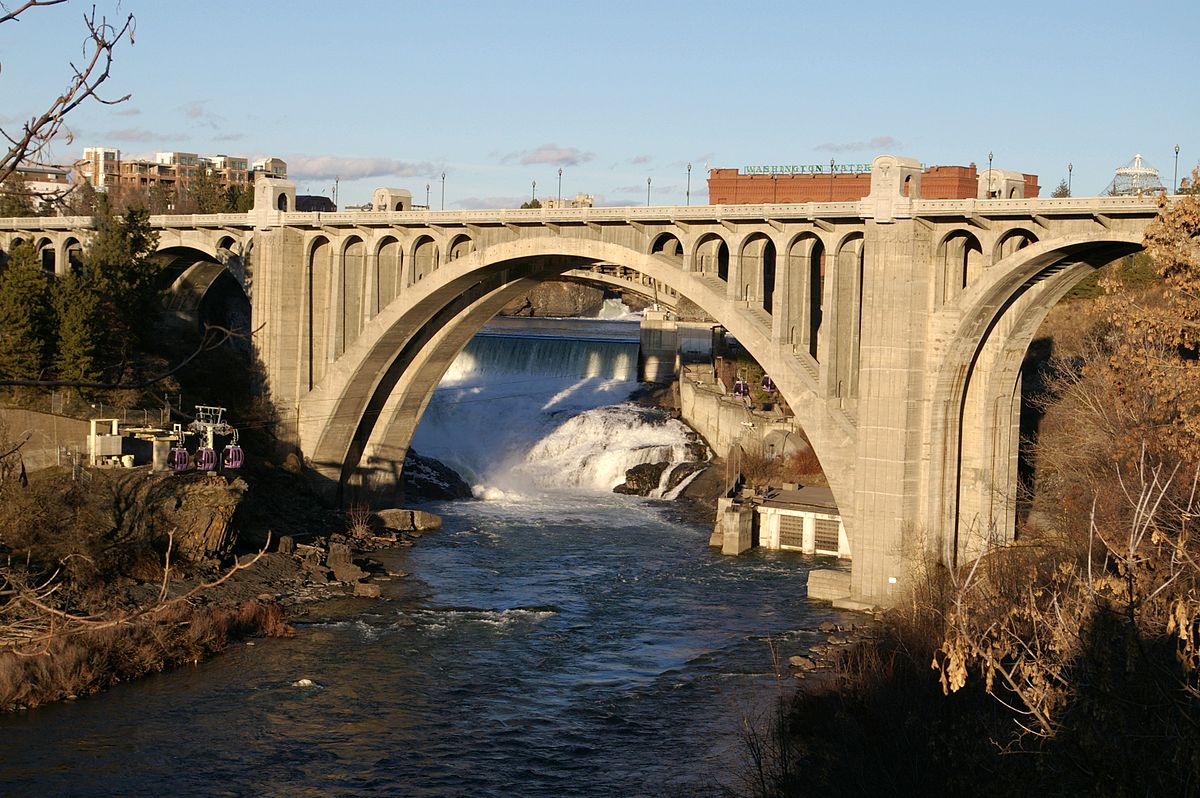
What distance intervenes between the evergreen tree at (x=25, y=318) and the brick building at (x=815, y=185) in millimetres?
21420

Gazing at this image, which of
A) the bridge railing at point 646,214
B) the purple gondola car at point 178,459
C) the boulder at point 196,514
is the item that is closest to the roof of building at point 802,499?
the bridge railing at point 646,214

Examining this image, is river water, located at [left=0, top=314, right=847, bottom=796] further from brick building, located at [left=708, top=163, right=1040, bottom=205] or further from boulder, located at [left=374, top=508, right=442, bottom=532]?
brick building, located at [left=708, top=163, right=1040, bottom=205]

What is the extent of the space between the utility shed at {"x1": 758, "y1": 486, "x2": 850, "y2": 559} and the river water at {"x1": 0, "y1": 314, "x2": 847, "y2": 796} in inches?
37.4

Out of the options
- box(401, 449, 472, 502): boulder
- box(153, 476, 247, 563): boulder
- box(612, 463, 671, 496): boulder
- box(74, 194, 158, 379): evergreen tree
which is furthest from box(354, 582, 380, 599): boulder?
box(612, 463, 671, 496): boulder

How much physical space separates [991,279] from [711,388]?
26.5 metres

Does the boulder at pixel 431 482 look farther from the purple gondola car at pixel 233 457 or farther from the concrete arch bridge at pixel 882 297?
the purple gondola car at pixel 233 457

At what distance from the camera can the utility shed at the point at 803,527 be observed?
4028 cm

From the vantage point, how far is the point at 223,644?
95.9 ft

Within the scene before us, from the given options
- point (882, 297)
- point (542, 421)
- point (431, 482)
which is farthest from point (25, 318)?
point (882, 297)

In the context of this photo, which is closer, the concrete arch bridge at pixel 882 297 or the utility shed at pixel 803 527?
the concrete arch bridge at pixel 882 297

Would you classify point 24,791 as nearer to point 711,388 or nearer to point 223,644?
point 223,644

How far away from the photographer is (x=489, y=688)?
27.1 m

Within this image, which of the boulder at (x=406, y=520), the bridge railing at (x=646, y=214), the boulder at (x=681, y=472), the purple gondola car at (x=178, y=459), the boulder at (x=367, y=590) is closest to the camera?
the bridge railing at (x=646, y=214)

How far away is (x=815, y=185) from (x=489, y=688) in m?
20.6
